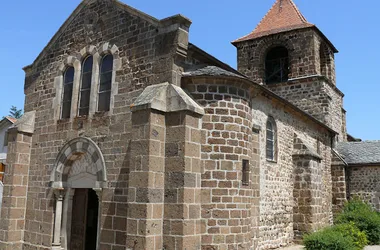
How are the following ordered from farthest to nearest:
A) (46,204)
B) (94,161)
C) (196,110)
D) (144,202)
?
1. (46,204)
2. (94,161)
3. (196,110)
4. (144,202)

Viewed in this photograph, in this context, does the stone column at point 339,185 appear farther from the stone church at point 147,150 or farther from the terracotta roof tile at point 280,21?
the terracotta roof tile at point 280,21

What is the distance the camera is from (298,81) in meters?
19.6

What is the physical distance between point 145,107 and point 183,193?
2.05 metres

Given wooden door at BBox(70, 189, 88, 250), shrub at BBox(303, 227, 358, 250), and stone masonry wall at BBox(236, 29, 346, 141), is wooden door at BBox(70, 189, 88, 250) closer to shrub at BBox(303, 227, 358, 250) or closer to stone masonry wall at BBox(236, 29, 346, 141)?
shrub at BBox(303, 227, 358, 250)

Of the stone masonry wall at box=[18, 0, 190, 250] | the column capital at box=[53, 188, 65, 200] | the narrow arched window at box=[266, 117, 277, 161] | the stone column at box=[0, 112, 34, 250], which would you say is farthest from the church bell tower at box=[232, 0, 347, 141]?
the column capital at box=[53, 188, 65, 200]

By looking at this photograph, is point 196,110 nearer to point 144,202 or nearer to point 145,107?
point 145,107

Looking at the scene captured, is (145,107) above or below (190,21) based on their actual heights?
below

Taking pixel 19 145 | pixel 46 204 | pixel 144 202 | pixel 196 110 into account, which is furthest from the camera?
pixel 19 145

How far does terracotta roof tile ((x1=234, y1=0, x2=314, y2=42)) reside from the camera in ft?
66.7

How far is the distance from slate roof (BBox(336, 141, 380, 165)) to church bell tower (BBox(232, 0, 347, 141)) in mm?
1270

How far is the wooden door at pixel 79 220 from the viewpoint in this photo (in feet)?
37.9

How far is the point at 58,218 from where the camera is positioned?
10.8 m

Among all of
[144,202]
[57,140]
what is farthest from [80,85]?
[144,202]

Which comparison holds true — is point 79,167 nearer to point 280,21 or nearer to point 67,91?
point 67,91
